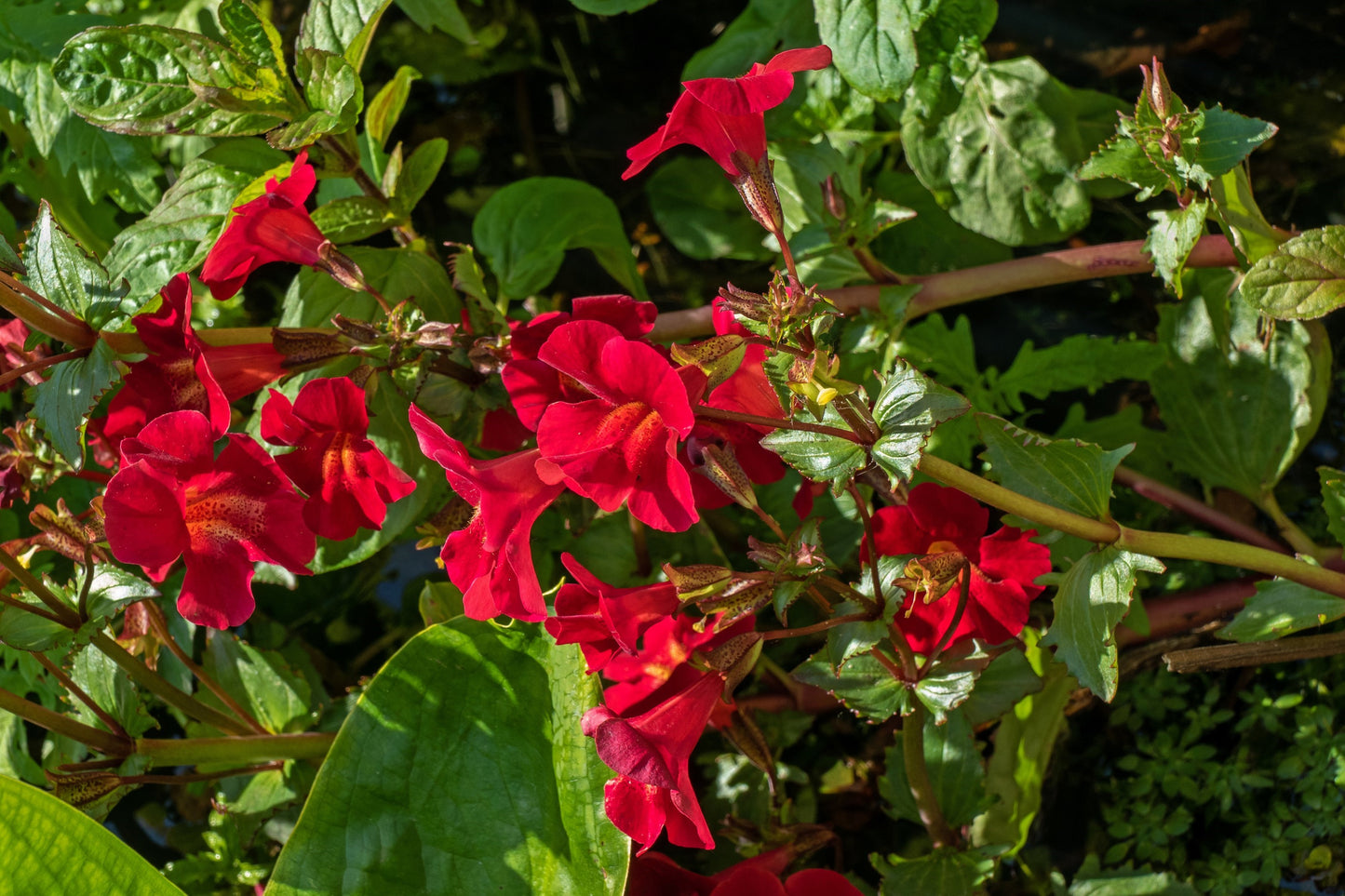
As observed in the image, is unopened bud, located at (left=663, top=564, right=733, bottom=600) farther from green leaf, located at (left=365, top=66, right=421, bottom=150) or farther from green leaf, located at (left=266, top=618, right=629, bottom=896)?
green leaf, located at (left=365, top=66, right=421, bottom=150)

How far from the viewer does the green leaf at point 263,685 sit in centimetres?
125

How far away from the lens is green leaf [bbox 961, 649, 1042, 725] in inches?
42.4

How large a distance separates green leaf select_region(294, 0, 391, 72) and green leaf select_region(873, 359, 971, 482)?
62cm

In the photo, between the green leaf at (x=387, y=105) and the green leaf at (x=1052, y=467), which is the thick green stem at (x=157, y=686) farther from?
the green leaf at (x=1052, y=467)

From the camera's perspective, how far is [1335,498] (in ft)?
3.45

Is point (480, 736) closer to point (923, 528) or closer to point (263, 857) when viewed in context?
point (923, 528)

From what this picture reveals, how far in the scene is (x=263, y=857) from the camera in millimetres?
1353

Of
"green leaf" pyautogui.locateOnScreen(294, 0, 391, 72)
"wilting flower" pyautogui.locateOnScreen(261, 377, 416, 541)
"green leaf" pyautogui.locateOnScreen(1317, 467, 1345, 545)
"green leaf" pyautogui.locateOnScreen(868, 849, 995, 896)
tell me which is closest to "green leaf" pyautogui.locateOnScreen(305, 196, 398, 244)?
"green leaf" pyautogui.locateOnScreen(294, 0, 391, 72)

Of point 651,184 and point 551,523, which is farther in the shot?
point 651,184

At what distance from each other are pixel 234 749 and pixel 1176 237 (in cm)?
104

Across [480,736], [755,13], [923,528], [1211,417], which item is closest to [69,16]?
[755,13]

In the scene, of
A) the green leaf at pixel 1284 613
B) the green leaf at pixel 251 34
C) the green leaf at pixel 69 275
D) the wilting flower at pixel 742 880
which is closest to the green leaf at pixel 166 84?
the green leaf at pixel 251 34

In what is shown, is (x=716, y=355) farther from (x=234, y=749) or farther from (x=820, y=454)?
(x=234, y=749)

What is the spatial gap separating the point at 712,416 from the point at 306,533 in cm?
40
